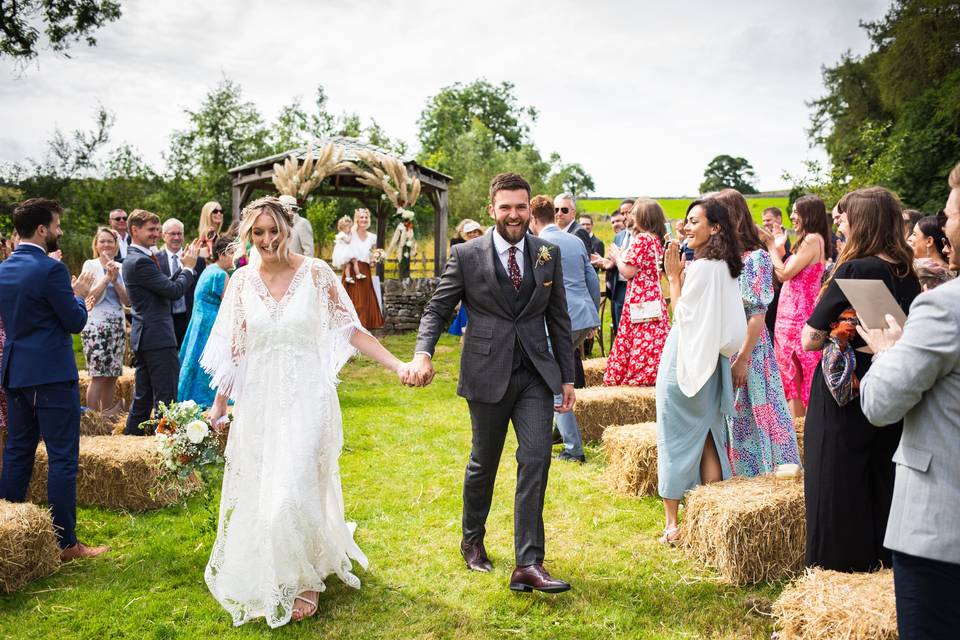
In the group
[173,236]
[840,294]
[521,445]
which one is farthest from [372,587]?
[173,236]

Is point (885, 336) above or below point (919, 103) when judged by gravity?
below

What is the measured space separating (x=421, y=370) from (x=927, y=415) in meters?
2.81

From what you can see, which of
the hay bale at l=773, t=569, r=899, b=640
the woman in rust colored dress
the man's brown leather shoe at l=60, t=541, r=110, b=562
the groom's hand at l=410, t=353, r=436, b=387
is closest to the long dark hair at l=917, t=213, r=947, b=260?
the hay bale at l=773, t=569, r=899, b=640

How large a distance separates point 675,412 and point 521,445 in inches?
48.7

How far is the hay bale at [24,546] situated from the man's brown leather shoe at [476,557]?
2.82 m

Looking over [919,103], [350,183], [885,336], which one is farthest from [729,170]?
[885,336]

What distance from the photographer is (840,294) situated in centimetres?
364

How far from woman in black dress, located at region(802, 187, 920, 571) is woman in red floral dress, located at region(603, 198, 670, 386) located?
11.5 ft

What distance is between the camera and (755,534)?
4504mm

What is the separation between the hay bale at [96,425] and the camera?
7.77 m

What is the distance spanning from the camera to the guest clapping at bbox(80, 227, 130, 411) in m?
8.40

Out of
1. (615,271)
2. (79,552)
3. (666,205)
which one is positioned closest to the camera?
(79,552)

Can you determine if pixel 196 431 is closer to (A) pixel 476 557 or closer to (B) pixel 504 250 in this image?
(A) pixel 476 557

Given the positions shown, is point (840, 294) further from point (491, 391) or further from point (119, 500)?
point (119, 500)
